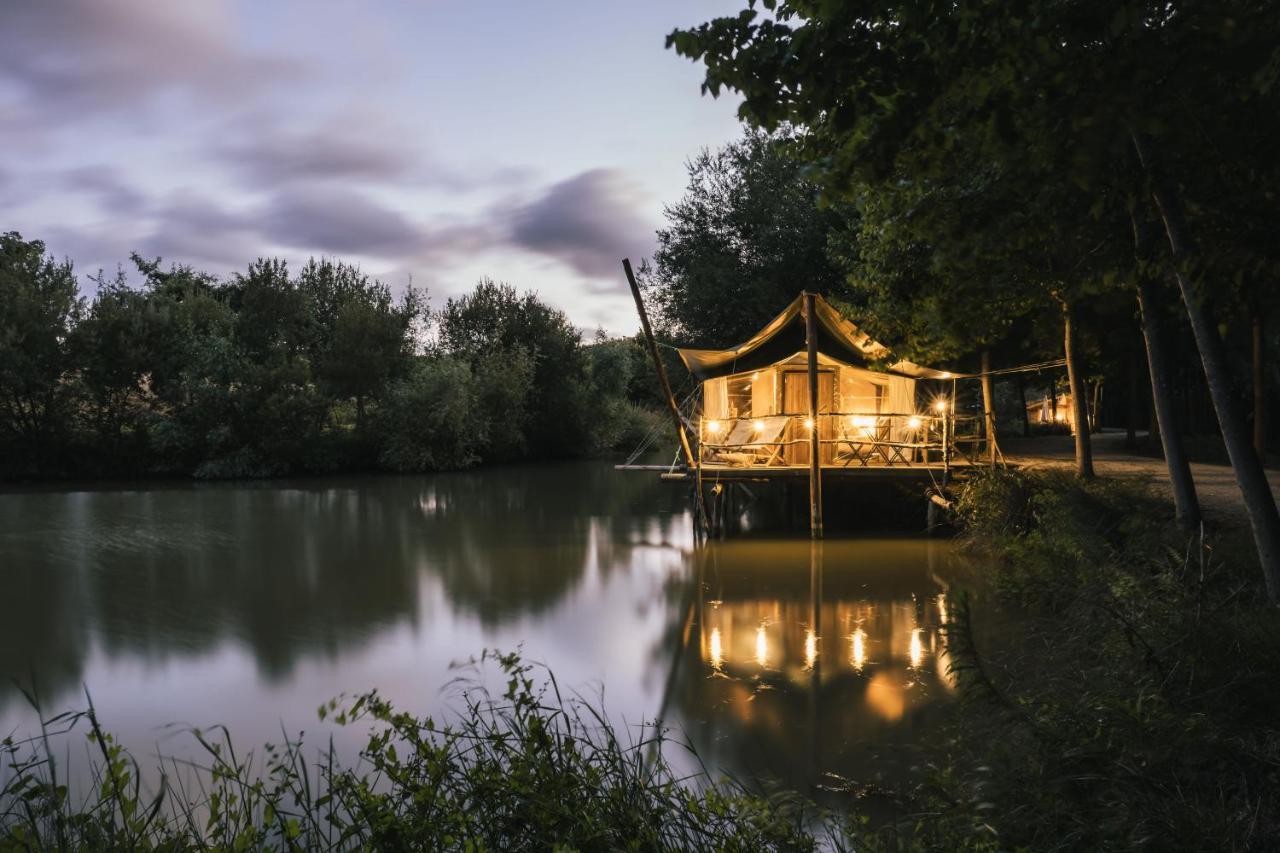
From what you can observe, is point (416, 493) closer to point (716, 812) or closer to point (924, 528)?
point (924, 528)

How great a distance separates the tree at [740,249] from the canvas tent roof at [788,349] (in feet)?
14.4

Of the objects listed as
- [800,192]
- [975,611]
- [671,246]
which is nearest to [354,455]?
[671,246]

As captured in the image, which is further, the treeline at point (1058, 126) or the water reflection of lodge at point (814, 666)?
the water reflection of lodge at point (814, 666)

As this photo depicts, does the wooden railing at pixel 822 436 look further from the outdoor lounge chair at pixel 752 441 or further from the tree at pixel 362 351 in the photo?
the tree at pixel 362 351

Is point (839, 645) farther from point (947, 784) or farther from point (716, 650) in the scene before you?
point (947, 784)

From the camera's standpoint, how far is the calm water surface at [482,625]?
6.57 metres

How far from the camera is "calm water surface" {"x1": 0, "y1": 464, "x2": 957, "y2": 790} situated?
6570 millimetres

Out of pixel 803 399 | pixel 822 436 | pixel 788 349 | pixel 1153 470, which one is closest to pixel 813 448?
pixel 822 436

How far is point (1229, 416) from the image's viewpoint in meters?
5.80

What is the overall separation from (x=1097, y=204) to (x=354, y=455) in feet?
99.4

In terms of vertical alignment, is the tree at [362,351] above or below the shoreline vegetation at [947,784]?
above

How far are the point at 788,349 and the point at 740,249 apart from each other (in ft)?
26.3

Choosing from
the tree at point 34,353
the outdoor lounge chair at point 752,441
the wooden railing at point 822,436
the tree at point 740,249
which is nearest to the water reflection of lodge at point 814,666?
the wooden railing at point 822,436

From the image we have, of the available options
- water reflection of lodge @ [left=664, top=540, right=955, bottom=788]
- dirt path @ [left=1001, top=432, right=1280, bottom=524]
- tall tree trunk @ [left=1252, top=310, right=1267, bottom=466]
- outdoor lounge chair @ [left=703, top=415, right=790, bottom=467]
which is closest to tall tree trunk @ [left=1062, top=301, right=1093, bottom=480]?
dirt path @ [left=1001, top=432, right=1280, bottom=524]
